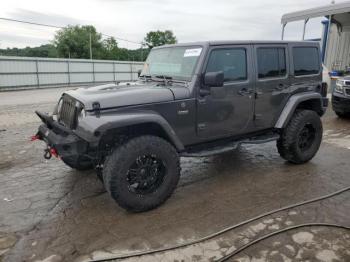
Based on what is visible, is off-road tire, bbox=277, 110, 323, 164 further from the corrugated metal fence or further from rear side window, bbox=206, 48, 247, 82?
the corrugated metal fence

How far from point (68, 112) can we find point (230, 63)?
2.19m

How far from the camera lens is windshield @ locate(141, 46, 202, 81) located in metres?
4.00

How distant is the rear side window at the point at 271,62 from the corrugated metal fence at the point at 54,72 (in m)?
19.3

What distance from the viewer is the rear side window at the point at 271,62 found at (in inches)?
176

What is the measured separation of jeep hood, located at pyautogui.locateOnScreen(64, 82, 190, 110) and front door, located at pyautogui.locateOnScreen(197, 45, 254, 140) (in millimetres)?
358

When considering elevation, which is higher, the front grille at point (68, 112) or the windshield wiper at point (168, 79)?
the windshield wiper at point (168, 79)

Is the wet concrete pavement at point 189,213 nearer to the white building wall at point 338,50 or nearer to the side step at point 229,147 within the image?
the side step at point 229,147

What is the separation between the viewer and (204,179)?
4594 millimetres

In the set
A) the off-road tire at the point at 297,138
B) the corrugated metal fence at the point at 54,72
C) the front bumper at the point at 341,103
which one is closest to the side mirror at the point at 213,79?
the off-road tire at the point at 297,138

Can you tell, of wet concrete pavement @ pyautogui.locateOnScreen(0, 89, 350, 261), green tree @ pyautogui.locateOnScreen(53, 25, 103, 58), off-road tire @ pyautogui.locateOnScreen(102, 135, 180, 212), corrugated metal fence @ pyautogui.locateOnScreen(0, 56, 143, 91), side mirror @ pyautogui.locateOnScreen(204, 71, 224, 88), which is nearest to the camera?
wet concrete pavement @ pyautogui.locateOnScreen(0, 89, 350, 261)

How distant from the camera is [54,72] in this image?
22578mm

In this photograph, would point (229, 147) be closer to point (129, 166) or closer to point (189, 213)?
point (189, 213)

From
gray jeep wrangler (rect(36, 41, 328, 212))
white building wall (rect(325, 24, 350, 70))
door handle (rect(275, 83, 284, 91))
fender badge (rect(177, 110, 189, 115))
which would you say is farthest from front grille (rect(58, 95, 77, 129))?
white building wall (rect(325, 24, 350, 70))

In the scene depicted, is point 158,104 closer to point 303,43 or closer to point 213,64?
point 213,64
